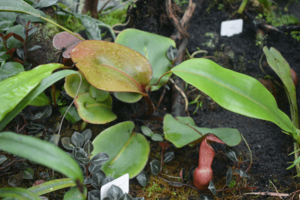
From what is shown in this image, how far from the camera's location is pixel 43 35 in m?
1.21

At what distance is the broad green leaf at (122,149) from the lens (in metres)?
0.96

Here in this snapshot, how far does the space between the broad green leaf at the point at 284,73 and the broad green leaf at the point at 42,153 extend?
49.6 inches

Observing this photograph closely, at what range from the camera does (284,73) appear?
49.5 inches

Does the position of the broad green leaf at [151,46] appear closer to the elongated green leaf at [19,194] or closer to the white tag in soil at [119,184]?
the white tag in soil at [119,184]

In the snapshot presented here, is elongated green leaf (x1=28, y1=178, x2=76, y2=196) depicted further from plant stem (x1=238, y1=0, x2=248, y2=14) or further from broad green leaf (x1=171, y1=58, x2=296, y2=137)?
plant stem (x1=238, y1=0, x2=248, y2=14)

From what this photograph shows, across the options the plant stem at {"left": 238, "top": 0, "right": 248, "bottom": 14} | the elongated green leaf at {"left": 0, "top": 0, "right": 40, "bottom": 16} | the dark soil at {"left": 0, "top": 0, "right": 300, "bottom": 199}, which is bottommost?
the dark soil at {"left": 0, "top": 0, "right": 300, "bottom": 199}

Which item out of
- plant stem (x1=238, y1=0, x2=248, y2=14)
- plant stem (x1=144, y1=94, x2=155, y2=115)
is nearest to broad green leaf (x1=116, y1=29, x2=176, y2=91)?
plant stem (x1=144, y1=94, x2=155, y2=115)

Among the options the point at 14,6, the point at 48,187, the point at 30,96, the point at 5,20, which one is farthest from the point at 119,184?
the point at 5,20

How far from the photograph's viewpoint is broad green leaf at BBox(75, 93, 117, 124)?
39.3 inches

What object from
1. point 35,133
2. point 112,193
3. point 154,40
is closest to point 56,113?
point 35,133

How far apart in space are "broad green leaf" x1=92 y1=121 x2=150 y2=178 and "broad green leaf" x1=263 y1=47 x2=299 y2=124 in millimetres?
913

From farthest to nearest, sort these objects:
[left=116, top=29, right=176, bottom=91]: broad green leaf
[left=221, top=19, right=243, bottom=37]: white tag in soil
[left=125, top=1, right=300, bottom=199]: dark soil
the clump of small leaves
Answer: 1. [left=221, top=19, right=243, bottom=37]: white tag in soil
2. [left=116, top=29, right=176, bottom=91]: broad green leaf
3. [left=125, top=1, right=300, bottom=199]: dark soil
4. the clump of small leaves

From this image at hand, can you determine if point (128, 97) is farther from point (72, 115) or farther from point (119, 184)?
point (119, 184)

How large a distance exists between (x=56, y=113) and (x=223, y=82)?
951 mm
